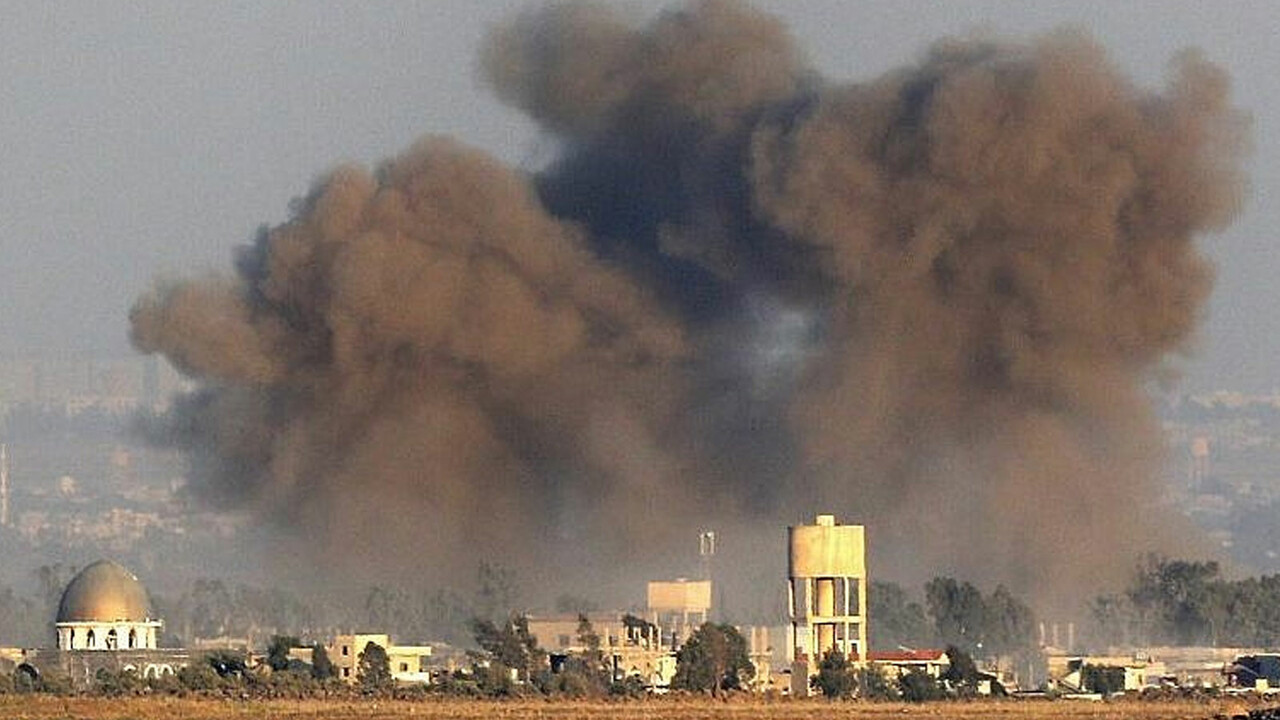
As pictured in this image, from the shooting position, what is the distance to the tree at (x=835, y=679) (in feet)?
248

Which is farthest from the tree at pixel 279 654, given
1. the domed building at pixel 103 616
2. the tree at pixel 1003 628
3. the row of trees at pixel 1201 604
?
the row of trees at pixel 1201 604

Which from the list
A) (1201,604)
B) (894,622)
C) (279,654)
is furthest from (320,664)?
(1201,604)

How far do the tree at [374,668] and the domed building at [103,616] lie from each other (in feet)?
36.7

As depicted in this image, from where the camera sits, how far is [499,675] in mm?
79188

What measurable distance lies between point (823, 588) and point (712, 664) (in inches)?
144

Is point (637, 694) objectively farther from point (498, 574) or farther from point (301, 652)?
point (498, 574)

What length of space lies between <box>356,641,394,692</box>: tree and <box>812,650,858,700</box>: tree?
10.5 metres

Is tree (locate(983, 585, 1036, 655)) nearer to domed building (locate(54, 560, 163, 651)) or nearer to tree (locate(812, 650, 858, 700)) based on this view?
domed building (locate(54, 560, 163, 651))

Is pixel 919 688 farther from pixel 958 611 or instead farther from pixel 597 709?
pixel 958 611

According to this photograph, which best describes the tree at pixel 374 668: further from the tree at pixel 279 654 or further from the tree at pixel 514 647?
the tree at pixel 514 647

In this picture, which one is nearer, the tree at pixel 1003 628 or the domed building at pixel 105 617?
the domed building at pixel 105 617

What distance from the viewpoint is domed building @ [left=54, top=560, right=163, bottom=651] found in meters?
96.2

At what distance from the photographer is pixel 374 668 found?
3282 inches

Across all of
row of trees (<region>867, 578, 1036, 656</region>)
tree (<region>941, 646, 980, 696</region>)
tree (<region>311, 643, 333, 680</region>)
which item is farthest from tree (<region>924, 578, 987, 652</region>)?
tree (<region>311, 643, 333, 680</region>)
